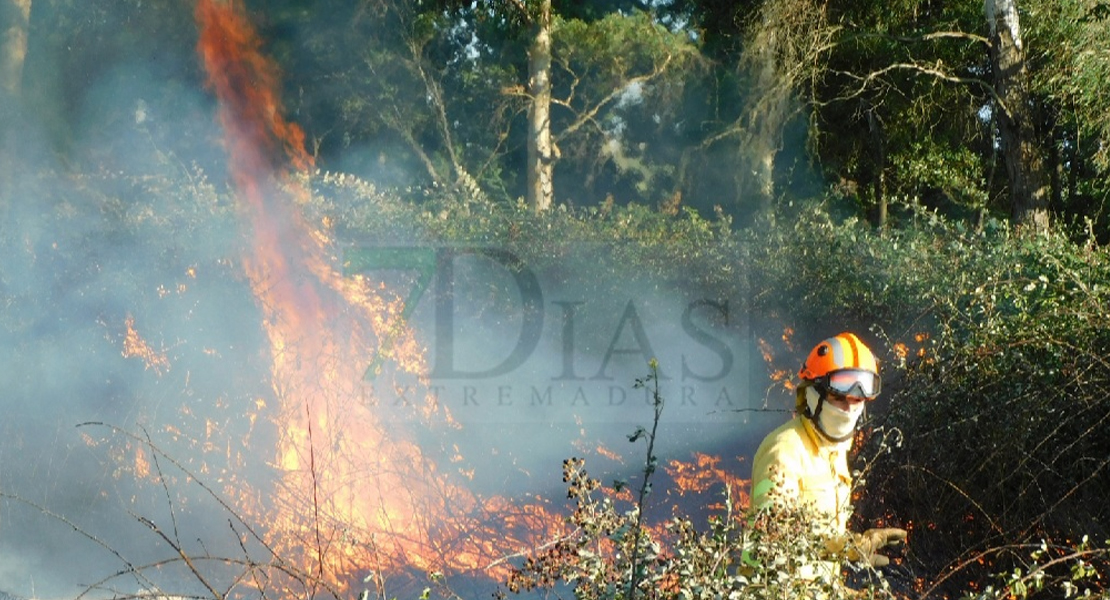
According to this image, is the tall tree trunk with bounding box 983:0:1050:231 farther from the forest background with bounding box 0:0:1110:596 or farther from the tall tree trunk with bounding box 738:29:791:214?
the tall tree trunk with bounding box 738:29:791:214

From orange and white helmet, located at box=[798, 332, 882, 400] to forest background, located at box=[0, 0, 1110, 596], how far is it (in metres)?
0.82

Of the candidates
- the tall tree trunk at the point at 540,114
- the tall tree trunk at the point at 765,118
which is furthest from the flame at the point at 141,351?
the tall tree trunk at the point at 540,114

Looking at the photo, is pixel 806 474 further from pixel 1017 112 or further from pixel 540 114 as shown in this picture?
pixel 540 114

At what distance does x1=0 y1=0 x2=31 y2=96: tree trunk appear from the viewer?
465 inches

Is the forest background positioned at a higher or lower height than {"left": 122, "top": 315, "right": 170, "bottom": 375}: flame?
higher

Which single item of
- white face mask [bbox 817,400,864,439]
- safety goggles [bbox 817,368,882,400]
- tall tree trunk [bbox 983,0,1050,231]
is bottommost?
white face mask [bbox 817,400,864,439]

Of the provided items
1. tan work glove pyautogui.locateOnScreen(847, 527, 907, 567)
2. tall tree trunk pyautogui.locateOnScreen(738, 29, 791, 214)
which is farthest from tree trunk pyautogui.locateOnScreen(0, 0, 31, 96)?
tan work glove pyautogui.locateOnScreen(847, 527, 907, 567)

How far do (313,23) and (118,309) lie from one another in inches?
443

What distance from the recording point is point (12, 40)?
11891 mm

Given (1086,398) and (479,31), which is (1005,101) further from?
(479,31)

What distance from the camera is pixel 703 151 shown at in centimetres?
1948

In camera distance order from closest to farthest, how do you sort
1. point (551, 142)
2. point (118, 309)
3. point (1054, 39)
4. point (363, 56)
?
point (118, 309) → point (1054, 39) → point (551, 142) → point (363, 56)

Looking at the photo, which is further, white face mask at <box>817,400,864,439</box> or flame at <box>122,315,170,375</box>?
flame at <box>122,315,170,375</box>

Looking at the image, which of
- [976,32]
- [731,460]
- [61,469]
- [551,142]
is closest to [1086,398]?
[731,460]
